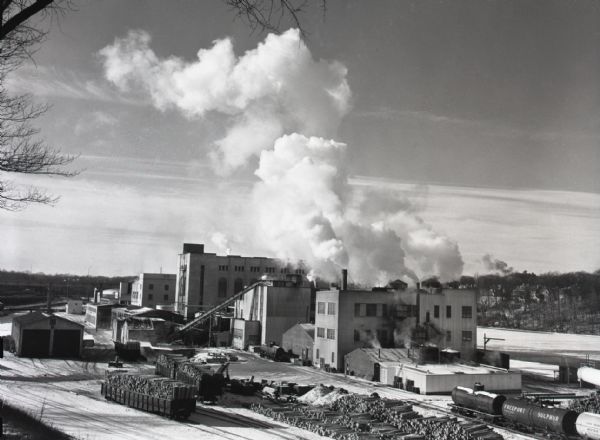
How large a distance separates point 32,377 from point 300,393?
18.4 metres

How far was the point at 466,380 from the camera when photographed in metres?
38.7

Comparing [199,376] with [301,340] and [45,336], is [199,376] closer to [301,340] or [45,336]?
[45,336]

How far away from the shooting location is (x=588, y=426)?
78.8ft

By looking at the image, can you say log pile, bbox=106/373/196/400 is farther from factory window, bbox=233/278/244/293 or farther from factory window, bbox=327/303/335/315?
factory window, bbox=233/278/244/293

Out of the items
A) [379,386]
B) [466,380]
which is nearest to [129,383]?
[379,386]

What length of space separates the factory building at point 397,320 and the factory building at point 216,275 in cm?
3215

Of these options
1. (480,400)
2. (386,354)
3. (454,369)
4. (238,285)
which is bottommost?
(480,400)

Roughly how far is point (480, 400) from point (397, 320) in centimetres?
2087

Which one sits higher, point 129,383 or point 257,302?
point 257,302

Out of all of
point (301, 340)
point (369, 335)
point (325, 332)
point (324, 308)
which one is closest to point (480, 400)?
point (369, 335)

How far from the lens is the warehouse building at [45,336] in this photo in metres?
47.2

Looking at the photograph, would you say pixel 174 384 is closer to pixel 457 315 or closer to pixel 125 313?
pixel 457 315

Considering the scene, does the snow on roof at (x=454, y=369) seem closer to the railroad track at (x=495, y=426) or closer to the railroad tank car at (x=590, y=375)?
the railroad tank car at (x=590, y=375)

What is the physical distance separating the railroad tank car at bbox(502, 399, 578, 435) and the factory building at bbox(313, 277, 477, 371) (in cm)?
2119
